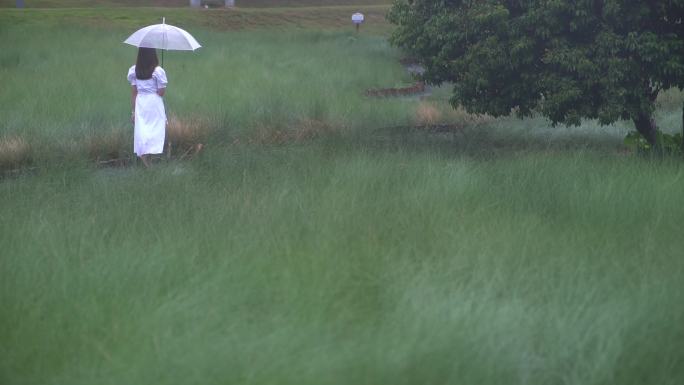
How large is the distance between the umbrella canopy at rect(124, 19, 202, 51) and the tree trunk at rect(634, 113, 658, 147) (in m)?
5.63

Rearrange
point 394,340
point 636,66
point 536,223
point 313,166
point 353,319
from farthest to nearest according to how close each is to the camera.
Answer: point 636,66 < point 313,166 < point 536,223 < point 353,319 < point 394,340

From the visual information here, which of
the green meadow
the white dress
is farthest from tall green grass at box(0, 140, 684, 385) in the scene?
the white dress

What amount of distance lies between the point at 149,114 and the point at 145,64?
22.4 inches

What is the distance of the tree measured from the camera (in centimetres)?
1141

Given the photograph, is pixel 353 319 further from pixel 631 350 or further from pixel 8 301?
pixel 8 301

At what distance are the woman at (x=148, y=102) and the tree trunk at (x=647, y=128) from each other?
5912 millimetres

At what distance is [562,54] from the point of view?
11.6 m

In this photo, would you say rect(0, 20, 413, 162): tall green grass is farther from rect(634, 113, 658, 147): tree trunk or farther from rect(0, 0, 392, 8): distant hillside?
rect(0, 0, 392, 8): distant hillside

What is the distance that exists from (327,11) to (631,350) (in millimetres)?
40054

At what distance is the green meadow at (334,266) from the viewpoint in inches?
190

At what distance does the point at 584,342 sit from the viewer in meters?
4.93

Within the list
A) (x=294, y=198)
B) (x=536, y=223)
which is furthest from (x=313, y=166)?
(x=536, y=223)

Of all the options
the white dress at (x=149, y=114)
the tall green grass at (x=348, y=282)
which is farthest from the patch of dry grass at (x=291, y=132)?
the tall green grass at (x=348, y=282)

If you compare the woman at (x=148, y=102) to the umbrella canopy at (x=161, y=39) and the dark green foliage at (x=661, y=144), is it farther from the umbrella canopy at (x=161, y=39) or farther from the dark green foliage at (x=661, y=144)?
the dark green foliage at (x=661, y=144)
